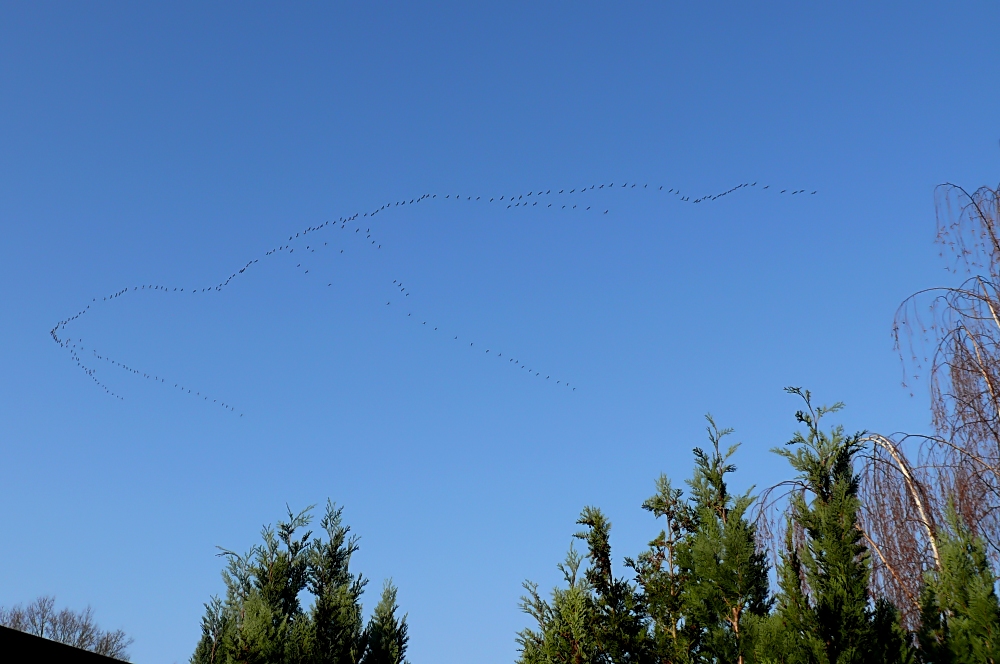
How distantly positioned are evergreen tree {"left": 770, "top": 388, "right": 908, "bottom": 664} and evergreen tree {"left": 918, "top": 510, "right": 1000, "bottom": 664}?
118cm

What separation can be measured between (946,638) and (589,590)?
501 cm

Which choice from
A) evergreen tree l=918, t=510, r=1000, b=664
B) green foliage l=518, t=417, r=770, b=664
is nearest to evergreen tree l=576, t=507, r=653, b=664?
green foliage l=518, t=417, r=770, b=664

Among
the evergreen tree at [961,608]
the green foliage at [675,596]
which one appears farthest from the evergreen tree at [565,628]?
the evergreen tree at [961,608]

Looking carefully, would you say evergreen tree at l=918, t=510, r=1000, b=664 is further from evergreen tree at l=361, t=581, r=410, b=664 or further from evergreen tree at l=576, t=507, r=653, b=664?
evergreen tree at l=361, t=581, r=410, b=664

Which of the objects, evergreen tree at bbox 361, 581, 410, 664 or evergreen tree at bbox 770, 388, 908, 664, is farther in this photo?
evergreen tree at bbox 361, 581, 410, 664

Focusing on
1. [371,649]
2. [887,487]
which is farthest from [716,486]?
[371,649]

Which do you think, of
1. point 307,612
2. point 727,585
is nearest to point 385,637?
point 307,612

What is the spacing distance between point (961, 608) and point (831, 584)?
3.13 m

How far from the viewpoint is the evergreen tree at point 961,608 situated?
988 centimetres

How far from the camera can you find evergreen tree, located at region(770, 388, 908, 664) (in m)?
8.55

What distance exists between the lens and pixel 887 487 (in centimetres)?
1431

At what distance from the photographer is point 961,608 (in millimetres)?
10383

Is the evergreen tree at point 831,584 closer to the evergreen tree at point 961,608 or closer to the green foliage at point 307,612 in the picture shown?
the evergreen tree at point 961,608

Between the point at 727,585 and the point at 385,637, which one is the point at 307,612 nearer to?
the point at 385,637
